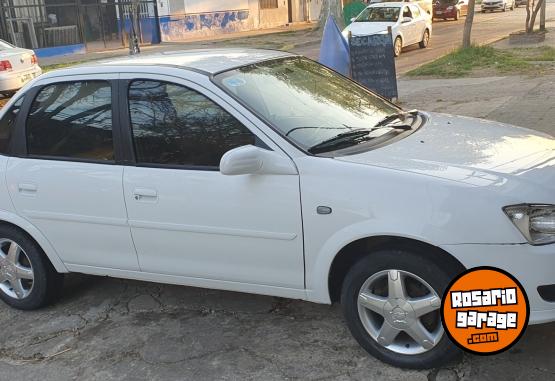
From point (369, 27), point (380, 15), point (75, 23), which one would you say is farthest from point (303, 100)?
point (75, 23)

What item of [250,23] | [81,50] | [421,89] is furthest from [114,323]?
[250,23]

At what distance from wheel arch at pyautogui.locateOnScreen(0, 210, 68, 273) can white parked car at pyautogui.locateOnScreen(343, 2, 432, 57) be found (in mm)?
16499

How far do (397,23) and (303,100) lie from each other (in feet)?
55.6

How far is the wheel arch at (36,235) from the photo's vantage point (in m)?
4.25

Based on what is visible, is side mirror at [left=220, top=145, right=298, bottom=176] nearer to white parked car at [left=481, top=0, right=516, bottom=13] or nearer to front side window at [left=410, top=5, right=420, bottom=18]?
front side window at [left=410, top=5, right=420, bottom=18]

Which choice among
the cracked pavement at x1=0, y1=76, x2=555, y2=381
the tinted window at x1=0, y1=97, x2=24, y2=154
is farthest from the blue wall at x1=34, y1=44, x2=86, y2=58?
the cracked pavement at x1=0, y1=76, x2=555, y2=381

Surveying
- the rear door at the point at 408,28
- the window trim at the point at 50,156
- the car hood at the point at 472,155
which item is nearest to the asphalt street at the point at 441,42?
the rear door at the point at 408,28

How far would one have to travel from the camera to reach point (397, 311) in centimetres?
326

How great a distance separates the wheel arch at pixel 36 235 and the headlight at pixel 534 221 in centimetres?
288

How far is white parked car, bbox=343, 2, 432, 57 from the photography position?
19781 millimetres

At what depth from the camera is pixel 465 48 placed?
649 inches

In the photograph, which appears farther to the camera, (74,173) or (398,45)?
(398,45)

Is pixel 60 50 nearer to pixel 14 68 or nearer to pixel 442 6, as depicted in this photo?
pixel 14 68

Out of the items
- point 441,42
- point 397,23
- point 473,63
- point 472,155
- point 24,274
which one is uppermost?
point 472,155
